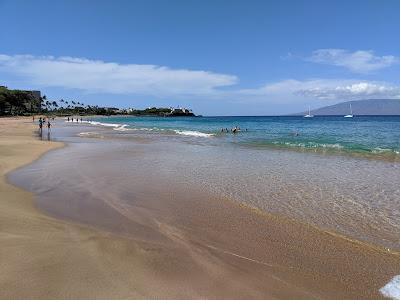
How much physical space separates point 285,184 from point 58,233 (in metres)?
7.57

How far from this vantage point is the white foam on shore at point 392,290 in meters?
4.92

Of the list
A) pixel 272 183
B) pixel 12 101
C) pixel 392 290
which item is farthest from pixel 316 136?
pixel 12 101

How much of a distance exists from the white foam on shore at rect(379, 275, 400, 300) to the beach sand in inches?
3.3

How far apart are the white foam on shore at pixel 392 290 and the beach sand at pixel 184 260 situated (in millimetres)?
83

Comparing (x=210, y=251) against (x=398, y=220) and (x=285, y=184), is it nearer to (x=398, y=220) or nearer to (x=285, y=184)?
(x=398, y=220)

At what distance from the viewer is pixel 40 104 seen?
174m

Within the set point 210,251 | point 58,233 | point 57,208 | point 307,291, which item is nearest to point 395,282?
point 307,291

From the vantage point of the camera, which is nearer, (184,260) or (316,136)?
(184,260)

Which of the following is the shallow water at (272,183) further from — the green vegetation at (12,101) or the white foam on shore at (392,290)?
the green vegetation at (12,101)

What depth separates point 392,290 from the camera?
200 inches

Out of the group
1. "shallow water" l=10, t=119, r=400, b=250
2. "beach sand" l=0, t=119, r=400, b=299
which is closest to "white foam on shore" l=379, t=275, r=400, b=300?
"beach sand" l=0, t=119, r=400, b=299

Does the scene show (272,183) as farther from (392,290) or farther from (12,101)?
(12,101)

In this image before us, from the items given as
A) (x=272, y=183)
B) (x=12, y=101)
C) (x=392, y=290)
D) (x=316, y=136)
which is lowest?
(x=392, y=290)

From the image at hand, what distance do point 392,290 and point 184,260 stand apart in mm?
2825
